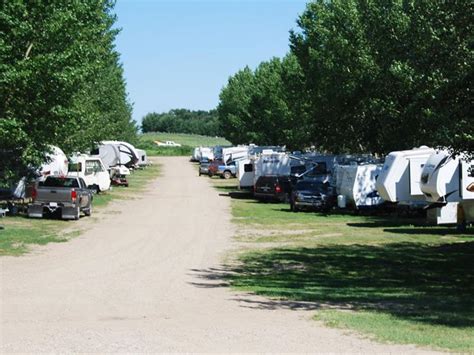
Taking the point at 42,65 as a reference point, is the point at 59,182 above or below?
below

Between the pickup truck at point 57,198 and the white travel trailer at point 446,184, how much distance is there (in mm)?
13474

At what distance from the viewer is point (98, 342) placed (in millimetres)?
9016

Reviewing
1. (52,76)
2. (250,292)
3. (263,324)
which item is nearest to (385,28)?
(52,76)

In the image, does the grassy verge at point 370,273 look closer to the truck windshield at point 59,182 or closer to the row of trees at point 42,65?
the truck windshield at point 59,182

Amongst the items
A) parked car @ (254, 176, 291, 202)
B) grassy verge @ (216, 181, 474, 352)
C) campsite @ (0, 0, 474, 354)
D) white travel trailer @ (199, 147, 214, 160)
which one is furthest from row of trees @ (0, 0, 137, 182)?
white travel trailer @ (199, 147, 214, 160)

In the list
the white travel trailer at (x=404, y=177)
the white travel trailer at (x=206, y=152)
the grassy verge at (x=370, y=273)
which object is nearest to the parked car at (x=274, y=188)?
the grassy verge at (x=370, y=273)

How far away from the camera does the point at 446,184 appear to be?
24.4 m

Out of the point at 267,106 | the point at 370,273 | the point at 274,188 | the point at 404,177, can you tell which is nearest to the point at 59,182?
the point at 404,177

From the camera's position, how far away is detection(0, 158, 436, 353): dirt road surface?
901 cm

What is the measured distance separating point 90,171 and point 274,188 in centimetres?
1161

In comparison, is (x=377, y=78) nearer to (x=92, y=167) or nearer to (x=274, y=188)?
(x=274, y=188)

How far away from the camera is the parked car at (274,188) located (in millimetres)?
42156

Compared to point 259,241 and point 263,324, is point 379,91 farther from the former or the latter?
point 263,324

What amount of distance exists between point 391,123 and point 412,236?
8563mm
